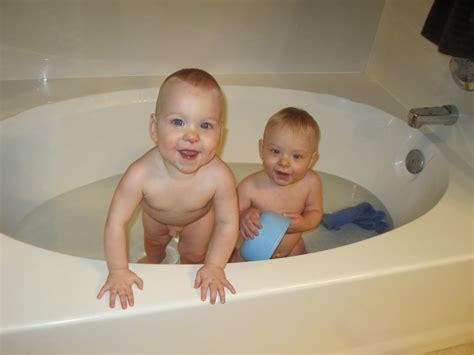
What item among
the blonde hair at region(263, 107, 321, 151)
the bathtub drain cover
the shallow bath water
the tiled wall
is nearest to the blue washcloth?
the shallow bath water

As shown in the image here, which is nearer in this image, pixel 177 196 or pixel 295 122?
pixel 177 196

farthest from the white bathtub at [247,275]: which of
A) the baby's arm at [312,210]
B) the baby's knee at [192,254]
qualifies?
the baby's knee at [192,254]

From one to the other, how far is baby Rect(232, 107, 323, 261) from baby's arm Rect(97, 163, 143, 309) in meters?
0.28

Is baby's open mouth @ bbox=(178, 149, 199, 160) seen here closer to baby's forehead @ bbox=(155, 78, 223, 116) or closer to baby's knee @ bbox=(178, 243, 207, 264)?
baby's forehead @ bbox=(155, 78, 223, 116)

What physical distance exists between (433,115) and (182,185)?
0.74 m

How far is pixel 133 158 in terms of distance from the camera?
139cm

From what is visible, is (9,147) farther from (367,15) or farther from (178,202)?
(367,15)

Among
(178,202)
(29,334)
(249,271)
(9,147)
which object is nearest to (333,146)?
(178,202)

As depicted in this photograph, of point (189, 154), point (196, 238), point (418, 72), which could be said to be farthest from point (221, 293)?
point (418, 72)

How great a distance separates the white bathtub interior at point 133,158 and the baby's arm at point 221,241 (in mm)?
449

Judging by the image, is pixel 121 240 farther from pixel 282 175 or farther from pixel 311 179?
pixel 311 179

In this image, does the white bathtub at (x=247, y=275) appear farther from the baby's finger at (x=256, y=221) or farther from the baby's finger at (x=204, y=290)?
the baby's finger at (x=256, y=221)

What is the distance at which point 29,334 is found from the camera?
667mm

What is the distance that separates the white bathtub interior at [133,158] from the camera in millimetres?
1195
